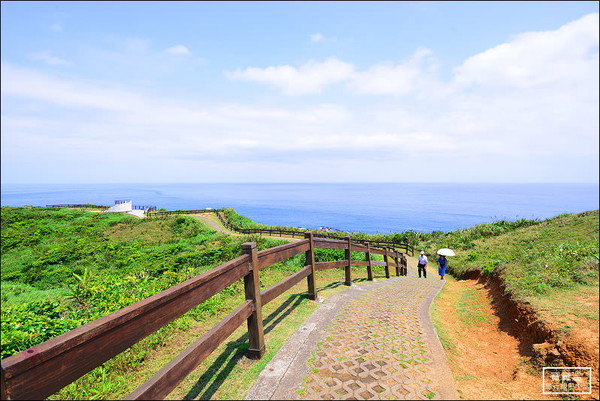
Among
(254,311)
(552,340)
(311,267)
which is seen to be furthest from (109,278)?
(552,340)

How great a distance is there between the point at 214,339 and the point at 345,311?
3334mm

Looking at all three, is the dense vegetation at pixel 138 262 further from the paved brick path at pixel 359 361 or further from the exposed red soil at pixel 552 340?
the paved brick path at pixel 359 361

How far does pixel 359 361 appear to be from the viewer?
3.72 meters

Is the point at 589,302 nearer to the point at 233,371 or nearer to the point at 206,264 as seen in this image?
the point at 233,371

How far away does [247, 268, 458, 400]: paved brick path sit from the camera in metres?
3.12

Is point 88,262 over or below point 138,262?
below

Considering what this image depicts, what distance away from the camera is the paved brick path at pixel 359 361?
312cm

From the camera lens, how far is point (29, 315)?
300 inches

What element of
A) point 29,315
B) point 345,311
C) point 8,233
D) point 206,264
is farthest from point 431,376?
point 8,233

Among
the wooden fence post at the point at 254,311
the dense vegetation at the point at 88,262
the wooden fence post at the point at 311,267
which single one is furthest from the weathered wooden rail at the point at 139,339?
the dense vegetation at the point at 88,262

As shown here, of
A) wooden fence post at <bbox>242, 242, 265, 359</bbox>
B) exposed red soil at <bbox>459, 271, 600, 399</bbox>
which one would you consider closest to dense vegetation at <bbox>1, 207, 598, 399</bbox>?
exposed red soil at <bbox>459, 271, 600, 399</bbox>

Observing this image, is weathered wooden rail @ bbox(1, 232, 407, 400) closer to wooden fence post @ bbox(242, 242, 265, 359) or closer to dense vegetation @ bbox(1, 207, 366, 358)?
wooden fence post @ bbox(242, 242, 265, 359)

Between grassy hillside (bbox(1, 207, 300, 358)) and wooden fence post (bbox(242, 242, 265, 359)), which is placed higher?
wooden fence post (bbox(242, 242, 265, 359))

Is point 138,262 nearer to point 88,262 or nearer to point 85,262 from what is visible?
point 88,262
